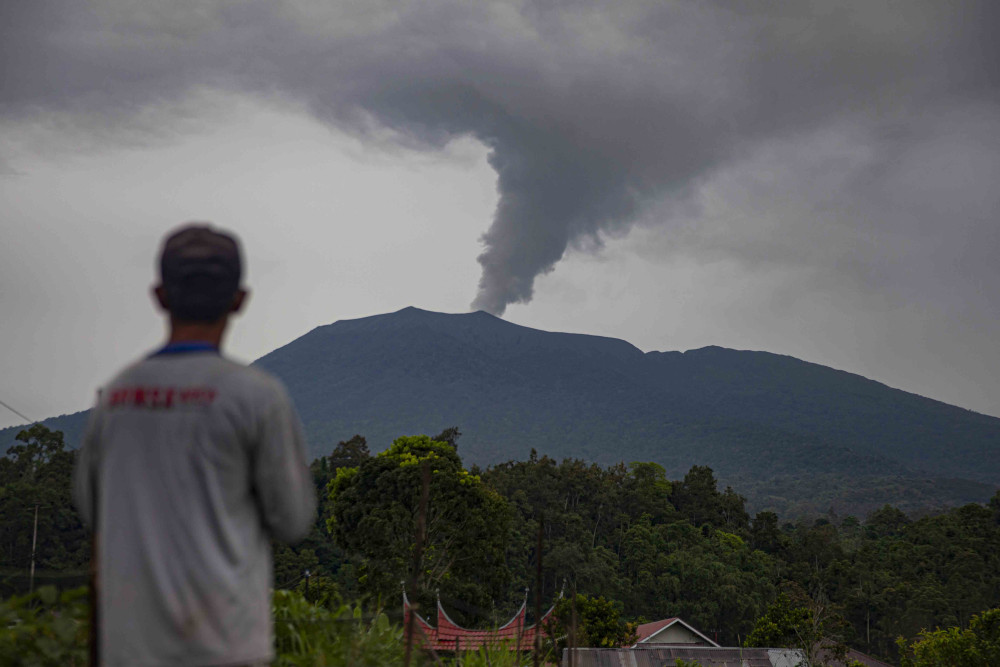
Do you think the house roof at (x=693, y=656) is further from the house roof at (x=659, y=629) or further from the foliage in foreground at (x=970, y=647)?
the foliage in foreground at (x=970, y=647)

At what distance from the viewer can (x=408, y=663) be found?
12.0 ft

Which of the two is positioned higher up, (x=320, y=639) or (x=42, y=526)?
(x=320, y=639)

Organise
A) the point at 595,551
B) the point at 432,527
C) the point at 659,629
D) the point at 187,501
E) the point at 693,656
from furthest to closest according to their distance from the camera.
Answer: the point at 595,551 → the point at 659,629 → the point at 693,656 → the point at 432,527 → the point at 187,501

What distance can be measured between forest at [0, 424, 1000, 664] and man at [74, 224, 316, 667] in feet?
59.1

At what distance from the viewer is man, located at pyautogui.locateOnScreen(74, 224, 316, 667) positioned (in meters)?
1.87

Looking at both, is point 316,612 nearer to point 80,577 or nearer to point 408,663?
point 408,663

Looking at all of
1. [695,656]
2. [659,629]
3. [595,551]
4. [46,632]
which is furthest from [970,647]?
[595,551]

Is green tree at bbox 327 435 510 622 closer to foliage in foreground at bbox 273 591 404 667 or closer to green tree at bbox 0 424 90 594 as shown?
green tree at bbox 0 424 90 594


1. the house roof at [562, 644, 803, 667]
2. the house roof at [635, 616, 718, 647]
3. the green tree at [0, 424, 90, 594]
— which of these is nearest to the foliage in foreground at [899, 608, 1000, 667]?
the house roof at [562, 644, 803, 667]

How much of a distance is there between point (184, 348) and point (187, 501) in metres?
0.36

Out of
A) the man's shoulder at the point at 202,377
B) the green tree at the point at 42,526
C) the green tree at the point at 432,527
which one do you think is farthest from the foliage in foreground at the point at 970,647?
the green tree at the point at 42,526

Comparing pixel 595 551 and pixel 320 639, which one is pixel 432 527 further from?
pixel 320 639

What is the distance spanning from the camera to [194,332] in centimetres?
204

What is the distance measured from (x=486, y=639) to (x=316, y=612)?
2.02 m
